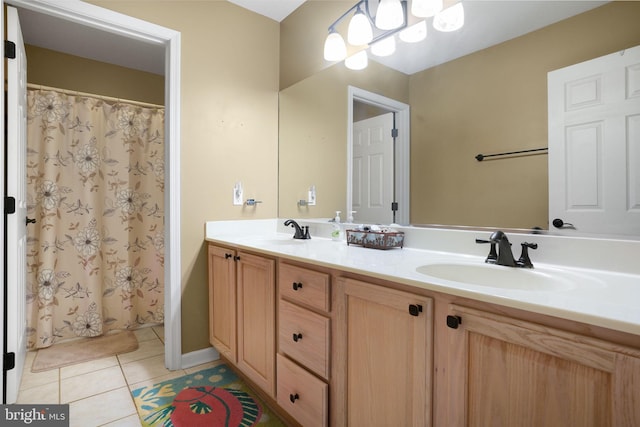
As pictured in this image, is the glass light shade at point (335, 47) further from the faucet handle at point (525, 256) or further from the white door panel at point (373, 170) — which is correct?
the faucet handle at point (525, 256)

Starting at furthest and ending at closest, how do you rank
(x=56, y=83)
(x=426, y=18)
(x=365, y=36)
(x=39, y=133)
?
(x=56, y=83) → (x=39, y=133) → (x=365, y=36) → (x=426, y=18)

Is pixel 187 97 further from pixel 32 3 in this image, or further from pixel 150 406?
pixel 150 406

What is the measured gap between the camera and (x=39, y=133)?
2404 mm

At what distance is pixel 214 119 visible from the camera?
218 centimetres

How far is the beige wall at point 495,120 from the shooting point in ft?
3.70

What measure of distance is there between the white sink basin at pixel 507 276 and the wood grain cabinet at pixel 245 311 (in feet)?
2.41

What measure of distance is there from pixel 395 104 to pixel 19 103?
1930 mm

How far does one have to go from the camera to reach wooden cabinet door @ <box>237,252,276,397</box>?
5.00 feet

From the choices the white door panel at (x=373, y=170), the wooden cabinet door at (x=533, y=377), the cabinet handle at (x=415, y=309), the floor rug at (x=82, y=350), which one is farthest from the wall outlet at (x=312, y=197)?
the floor rug at (x=82, y=350)

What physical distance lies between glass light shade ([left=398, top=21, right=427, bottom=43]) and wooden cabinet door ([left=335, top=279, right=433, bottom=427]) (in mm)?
1238

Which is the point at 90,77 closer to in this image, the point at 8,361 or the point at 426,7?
the point at 8,361

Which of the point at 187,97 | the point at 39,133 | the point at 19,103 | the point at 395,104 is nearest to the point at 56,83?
the point at 39,133

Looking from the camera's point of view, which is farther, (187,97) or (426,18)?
(187,97)

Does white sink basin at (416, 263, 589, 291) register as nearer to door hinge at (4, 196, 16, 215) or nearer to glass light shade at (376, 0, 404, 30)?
glass light shade at (376, 0, 404, 30)
